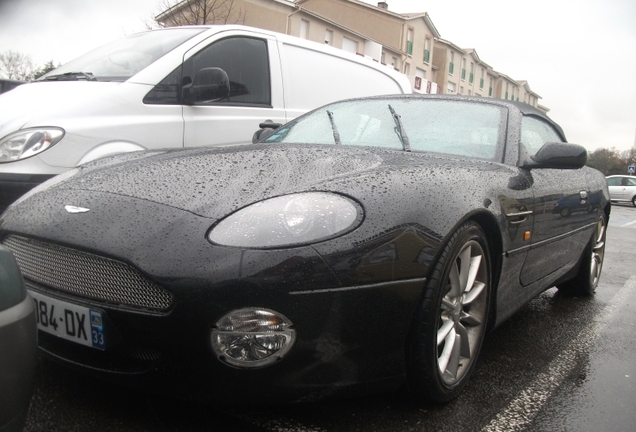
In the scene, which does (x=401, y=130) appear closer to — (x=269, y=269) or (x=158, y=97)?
(x=269, y=269)

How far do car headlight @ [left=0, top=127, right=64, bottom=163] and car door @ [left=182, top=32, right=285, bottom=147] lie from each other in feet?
3.42

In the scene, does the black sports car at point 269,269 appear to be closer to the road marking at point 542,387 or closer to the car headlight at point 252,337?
the car headlight at point 252,337

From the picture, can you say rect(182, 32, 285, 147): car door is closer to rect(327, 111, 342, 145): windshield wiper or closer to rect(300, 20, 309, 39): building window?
rect(327, 111, 342, 145): windshield wiper

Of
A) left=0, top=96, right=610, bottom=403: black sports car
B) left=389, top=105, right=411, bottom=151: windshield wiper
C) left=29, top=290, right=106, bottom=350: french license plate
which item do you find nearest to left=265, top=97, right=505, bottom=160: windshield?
left=389, top=105, right=411, bottom=151: windshield wiper

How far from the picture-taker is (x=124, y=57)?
4.45 metres

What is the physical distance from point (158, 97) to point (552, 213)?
2.71m

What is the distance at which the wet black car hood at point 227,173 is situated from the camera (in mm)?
2010

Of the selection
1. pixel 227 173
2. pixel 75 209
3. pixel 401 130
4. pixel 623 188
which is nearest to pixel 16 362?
pixel 75 209

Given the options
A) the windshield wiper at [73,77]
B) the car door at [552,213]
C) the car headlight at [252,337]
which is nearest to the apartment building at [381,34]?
the windshield wiper at [73,77]

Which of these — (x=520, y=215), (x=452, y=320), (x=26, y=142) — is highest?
(x=26, y=142)

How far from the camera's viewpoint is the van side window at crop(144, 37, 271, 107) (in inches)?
167

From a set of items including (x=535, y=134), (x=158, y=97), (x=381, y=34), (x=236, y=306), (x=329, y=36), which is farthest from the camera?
(x=381, y=34)

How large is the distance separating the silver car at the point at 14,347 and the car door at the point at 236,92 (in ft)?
10.0

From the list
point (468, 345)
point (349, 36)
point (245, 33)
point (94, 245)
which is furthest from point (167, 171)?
point (349, 36)
